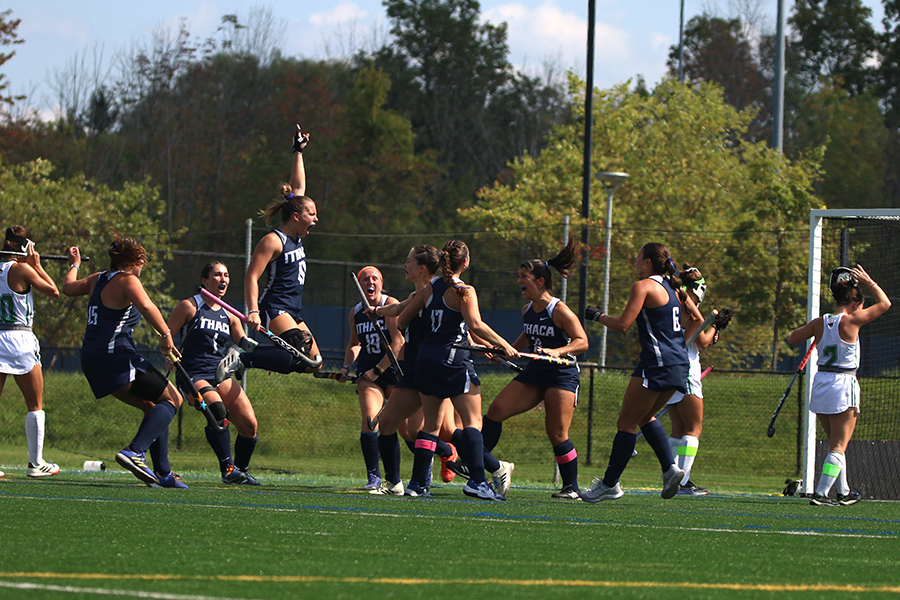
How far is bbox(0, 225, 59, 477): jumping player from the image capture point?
29.9 feet

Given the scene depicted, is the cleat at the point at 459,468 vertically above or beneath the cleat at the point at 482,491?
above

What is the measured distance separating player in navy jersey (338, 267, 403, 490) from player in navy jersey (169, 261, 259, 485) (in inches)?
35.7

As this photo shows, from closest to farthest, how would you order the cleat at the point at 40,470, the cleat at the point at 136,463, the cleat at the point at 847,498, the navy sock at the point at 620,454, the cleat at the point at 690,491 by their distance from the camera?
1. the cleat at the point at 136,463
2. the navy sock at the point at 620,454
3. the cleat at the point at 847,498
4. the cleat at the point at 40,470
5. the cleat at the point at 690,491

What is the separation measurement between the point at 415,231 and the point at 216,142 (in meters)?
8.51

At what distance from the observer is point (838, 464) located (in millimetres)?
8953

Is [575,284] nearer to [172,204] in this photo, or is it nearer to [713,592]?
[713,592]

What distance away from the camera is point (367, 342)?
9523 millimetres

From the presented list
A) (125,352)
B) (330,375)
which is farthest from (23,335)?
(330,375)

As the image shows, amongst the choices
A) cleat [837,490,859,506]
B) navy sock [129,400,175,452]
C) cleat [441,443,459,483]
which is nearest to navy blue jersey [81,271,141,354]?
navy sock [129,400,175,452]

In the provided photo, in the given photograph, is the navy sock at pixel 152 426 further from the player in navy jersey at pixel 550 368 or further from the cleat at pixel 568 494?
the cleat at pixel 568 494

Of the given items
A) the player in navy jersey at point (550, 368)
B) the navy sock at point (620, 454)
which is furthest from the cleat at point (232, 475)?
the navy sock at point (620, 454)

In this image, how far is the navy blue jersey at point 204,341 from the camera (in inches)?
361

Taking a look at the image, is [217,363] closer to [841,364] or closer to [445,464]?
[445,464]

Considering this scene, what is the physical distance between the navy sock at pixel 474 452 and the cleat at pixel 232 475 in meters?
2.20
